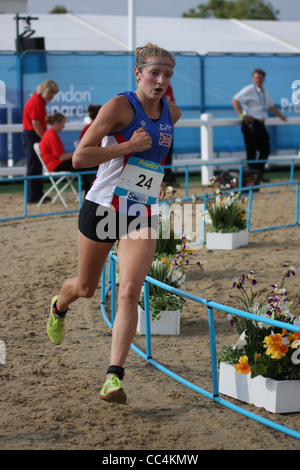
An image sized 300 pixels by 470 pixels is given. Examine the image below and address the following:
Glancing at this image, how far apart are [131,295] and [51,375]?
1.03 m

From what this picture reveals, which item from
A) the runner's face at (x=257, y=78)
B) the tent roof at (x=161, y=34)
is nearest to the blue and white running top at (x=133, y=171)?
the runner's face at (x=257, y=78)

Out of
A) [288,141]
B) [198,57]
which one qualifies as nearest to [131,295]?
[198,57]

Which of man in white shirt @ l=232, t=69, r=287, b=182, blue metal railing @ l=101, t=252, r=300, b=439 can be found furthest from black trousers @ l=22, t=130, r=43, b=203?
blue metal railing @ l=101, t=252, r=300, b=439

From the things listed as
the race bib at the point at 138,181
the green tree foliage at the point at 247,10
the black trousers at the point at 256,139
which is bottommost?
the black trousers at the point at 256,139

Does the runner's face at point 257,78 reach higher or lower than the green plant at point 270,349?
higher

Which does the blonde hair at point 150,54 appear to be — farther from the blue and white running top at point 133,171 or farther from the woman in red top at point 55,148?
the woman in red top at point 55,148

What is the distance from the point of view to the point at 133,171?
4.27m

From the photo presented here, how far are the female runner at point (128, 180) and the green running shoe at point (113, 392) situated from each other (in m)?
0.10

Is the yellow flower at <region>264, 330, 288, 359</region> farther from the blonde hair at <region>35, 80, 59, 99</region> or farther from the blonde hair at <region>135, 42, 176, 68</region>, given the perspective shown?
the blonde hair at <region>35, 80, 59, 99</region>

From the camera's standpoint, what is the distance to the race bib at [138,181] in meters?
4.25

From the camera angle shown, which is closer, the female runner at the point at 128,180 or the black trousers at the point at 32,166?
the female runner at the point at 128,180

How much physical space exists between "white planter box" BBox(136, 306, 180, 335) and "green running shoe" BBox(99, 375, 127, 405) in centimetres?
171

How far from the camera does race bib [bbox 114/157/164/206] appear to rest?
167 inches
